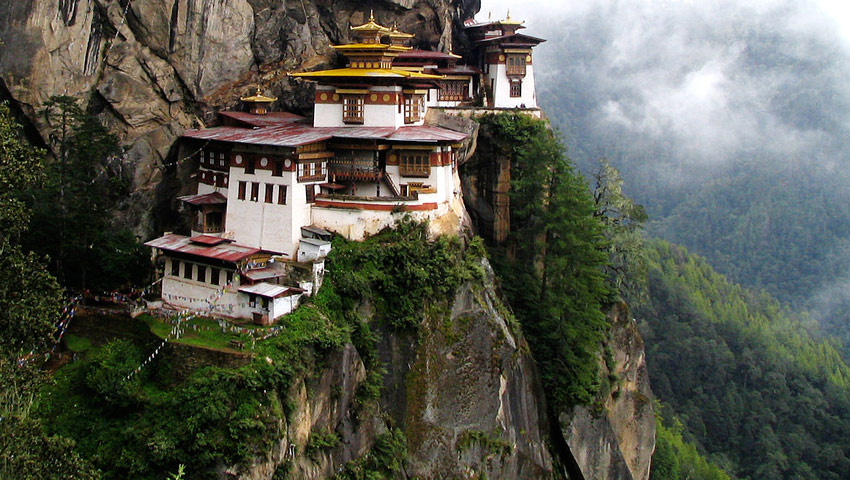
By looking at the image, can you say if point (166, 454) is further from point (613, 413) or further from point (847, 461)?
point (847, 461)

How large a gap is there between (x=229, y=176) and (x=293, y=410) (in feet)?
44.4

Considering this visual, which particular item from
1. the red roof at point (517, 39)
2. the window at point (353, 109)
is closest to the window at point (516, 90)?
the red roof at point (517, 39)

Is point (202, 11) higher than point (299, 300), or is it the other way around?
point (202, 11)

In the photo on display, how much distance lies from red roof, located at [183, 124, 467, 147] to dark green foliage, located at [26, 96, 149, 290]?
5.02m

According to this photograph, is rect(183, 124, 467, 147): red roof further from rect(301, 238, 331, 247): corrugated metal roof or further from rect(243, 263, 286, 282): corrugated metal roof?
rect(243, 263, 286, 282): corrugated metal roof

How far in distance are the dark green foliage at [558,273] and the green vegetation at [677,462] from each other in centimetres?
2007

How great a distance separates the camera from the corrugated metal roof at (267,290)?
104ft

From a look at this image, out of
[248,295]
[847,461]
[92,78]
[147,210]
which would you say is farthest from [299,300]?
[847,461]

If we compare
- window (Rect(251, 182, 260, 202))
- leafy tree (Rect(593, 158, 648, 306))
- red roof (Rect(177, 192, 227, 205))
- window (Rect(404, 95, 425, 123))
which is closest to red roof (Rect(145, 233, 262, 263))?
red roof (Rect(177, 192, 227, 205))

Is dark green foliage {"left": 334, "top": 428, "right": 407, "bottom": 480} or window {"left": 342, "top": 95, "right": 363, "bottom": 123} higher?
window {"left": 342, "top": 95, "right": 363, "bottom": 123}

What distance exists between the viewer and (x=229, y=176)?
37875mm

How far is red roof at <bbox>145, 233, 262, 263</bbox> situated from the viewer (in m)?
33.5

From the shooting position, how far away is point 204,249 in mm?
34719

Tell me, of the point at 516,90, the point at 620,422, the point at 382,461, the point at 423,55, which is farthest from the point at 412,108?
the point at 620,422
